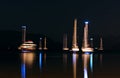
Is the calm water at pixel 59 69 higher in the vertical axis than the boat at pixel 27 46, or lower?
lower

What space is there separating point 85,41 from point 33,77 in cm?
9701

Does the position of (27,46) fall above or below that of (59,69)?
above

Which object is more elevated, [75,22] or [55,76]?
[75,22]

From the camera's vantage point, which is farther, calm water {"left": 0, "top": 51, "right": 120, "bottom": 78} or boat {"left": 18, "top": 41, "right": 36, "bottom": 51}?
boat {"left": 18, "top": 41, "right": 36, "bottom": 51}

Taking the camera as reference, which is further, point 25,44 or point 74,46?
point 25,44

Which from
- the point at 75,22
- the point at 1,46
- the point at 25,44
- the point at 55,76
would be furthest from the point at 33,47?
the point at 55,76

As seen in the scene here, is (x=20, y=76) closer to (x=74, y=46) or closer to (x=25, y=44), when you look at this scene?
(x=74, y=46)

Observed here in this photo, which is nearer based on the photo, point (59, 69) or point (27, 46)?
point (59, 69)

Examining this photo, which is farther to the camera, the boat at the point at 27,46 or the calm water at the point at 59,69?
the boat at the point at 27,46

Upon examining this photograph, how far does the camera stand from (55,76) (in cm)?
3178

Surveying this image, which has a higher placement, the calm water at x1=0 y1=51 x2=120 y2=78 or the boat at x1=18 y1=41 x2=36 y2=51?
the boat at x1=18 y1=41 x2=36 y2=51

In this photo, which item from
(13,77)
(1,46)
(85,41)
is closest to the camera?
(13,77)

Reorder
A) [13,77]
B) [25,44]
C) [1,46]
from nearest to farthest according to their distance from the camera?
[13,77], [25,44], [1,46]

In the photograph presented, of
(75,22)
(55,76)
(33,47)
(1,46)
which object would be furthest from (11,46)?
(55,76)
